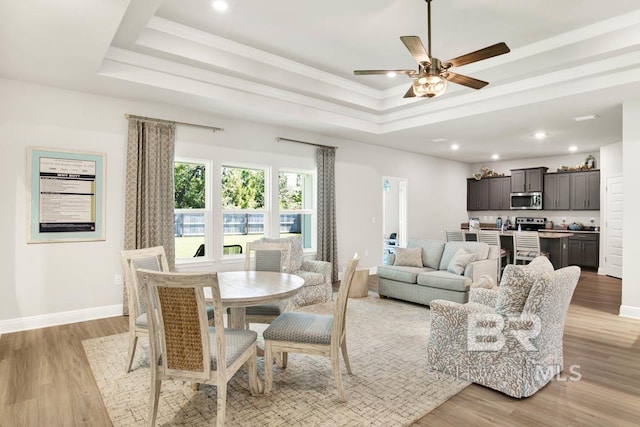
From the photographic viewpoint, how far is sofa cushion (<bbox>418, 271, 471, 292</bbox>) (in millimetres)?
4602

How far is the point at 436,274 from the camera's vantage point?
4.96m

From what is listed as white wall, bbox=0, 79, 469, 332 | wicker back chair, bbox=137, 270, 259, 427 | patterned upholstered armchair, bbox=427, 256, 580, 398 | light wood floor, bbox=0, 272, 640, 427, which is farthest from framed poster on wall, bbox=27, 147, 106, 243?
patterned upholstered armchair, bbox=427, 256, 580, 398

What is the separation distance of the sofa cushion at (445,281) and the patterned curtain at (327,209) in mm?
1931

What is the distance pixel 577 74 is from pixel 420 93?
2.28m

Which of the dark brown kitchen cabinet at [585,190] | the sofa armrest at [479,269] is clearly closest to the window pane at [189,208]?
the sofa armrest at [479,269]

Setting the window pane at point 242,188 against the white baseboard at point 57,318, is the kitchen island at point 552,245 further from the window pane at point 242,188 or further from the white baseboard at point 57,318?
the white baseboard at point 57,318

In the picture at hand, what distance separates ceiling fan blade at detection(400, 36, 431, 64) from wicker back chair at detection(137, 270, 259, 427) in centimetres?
211

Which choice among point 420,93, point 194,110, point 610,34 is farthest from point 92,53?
point 610,34

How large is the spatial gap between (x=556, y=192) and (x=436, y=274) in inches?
236

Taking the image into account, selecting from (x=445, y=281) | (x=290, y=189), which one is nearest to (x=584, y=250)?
(x=445, y=281)

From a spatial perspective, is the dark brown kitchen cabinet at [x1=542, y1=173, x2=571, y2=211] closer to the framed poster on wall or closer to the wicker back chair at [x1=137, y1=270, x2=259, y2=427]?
the wicker back chair at [x1=137, y1=270, x2=259, y2=427]

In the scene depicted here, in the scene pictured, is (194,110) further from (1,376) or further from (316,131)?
(1,376)

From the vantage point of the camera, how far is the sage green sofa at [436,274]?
4.70m

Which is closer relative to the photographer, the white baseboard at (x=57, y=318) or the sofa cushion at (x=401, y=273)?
the white baseboard at (x=57, y=318)
